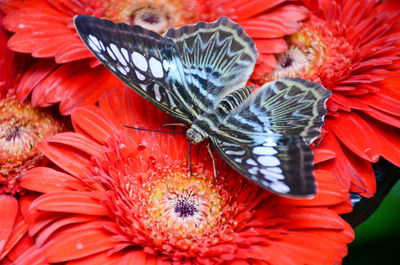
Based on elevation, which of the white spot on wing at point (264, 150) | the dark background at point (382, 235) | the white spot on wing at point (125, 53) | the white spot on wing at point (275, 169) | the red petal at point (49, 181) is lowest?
the dark background at point (382, 235)

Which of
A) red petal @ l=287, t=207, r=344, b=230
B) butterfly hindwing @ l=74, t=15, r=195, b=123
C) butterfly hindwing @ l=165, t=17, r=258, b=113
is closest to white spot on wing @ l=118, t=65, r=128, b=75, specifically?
butterfly hindwing @ l=74, t=15, r=195, b=123

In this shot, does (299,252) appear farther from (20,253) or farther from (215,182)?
(20,253)

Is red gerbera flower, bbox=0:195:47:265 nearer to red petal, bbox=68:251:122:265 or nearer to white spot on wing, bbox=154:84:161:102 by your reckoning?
red petal, bbox=68:251:122:265

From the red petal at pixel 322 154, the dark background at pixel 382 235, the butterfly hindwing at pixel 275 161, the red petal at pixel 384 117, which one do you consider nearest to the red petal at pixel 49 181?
the butterfly hindwing at pixel 275 161

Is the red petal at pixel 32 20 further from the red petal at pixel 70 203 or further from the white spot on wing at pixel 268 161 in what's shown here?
the white spot on wing at pixel 268 161

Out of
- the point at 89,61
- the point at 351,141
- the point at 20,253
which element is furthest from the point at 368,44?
the point at 20,253

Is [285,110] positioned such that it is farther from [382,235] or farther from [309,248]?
[382,235]
